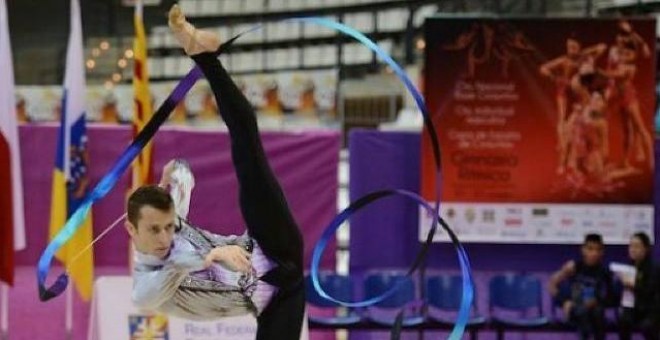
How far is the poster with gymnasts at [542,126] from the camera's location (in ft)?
26.3

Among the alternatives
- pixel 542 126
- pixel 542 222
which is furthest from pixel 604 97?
pixel 542 222

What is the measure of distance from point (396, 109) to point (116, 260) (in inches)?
238

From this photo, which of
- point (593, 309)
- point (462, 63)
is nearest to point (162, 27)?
point (462, 63)

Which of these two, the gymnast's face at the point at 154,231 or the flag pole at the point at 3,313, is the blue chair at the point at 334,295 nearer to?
the flag pole at the point at 3,313

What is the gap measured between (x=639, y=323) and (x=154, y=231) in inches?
189

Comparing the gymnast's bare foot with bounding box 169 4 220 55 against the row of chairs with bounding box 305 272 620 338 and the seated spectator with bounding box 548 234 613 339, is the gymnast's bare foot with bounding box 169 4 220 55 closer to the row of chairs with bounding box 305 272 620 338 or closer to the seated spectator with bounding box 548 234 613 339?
the row of chairs with bounding box 305 272 620 338

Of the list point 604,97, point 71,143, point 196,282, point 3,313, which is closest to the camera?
point 196,282

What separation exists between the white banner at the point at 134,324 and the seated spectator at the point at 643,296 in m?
2.36

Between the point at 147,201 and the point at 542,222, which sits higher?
the point at 147,201

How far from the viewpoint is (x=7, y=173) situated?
20.9ft

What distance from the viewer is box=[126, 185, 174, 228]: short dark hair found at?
288 cm

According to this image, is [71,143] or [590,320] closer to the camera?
[590,320]

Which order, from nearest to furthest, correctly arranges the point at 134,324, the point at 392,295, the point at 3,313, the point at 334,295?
the point at 134,324
the point at 3,313
the point at 392,295
the point at 334,295

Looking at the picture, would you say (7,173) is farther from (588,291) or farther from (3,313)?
(588,291)
